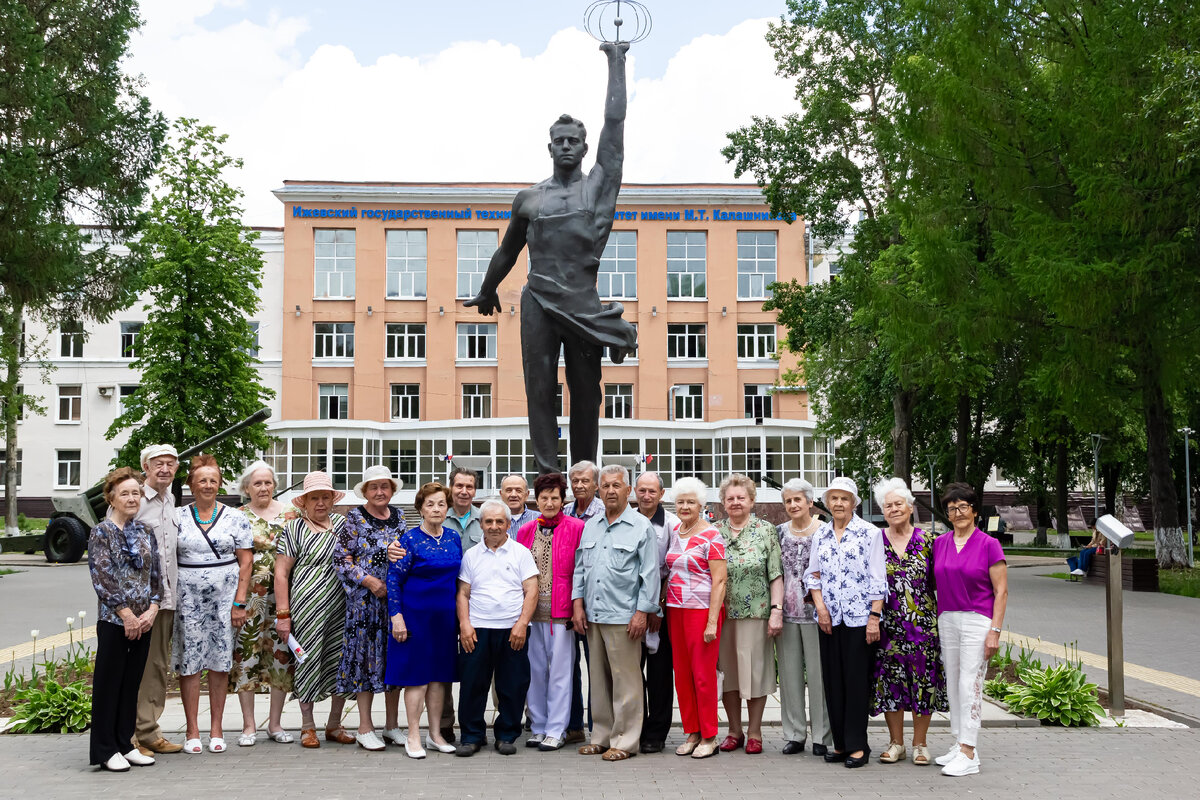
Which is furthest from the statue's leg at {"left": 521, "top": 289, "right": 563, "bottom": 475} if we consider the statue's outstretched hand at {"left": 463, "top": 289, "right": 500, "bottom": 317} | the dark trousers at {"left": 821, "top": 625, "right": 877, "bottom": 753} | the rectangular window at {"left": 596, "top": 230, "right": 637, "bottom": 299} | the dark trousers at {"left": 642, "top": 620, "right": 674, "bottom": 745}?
the rectangular window at {"left": 596, "top": 230, "right": 637, "bottom": 299}

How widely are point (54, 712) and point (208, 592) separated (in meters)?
1.94

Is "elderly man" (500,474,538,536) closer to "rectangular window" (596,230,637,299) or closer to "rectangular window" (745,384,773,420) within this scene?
"rectangular window" (596,230,637,299)

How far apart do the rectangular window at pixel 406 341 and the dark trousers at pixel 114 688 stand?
4683cm

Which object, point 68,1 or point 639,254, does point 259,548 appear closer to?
point 68,1

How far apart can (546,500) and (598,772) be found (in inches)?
69.0

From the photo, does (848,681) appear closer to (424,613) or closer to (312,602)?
(424,613)

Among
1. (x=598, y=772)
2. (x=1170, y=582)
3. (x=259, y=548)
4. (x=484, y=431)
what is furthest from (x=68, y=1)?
(x=484, y=431)

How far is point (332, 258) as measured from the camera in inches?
2098

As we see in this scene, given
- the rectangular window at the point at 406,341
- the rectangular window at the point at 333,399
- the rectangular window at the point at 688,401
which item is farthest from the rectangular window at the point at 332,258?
the rectangular window at the point at 688,401

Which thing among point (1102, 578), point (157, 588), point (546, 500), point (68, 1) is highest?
point (68, 1)

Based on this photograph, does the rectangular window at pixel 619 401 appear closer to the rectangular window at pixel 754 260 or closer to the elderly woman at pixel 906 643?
the rectangular window at pixel 754 260

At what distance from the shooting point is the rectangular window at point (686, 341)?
53719mm

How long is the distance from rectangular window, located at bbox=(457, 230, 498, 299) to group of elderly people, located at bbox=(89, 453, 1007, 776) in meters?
46.3

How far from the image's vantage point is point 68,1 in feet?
77.8
